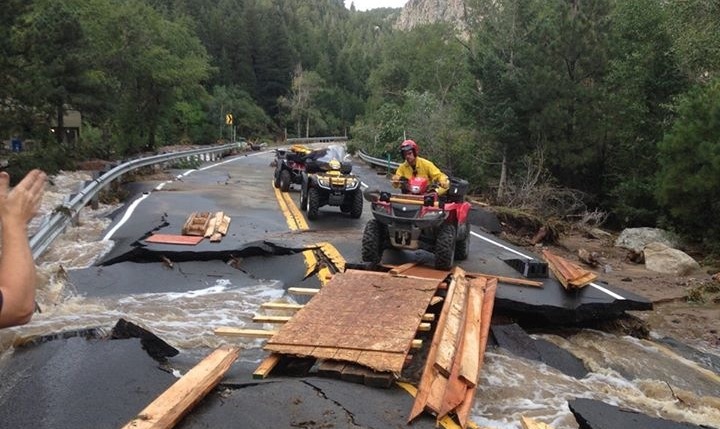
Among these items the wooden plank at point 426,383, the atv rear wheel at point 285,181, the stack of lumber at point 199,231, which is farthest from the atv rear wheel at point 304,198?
the wooden plank at point 426,383

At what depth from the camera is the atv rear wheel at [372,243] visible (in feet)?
27.5

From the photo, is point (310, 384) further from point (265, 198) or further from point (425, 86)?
point (425, 86)

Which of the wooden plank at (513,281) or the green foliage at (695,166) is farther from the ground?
the green foliage at (695,166)

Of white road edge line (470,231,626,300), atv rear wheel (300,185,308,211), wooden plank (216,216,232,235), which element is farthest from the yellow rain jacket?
atv rear wheel (300,185,308,211)

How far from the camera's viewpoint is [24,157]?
59.0 ft

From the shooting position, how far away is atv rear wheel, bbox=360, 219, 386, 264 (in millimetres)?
8375

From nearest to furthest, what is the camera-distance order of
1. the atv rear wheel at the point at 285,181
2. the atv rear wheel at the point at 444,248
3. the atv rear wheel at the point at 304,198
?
the atv rear wheel at the point at 444,248 < the atv rear wheel at the point at 304,198 < the atv rear wheel at the point at 285,181

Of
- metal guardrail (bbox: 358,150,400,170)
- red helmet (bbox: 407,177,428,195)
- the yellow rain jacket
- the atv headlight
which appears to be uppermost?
the yellow rain jacket

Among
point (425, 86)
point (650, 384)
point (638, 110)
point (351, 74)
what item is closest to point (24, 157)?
point (650, 384)

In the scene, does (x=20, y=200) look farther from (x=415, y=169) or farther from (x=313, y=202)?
(x=313, y=202)

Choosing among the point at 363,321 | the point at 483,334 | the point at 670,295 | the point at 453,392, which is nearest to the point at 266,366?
the point at 363,321

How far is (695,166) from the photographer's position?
1593cm

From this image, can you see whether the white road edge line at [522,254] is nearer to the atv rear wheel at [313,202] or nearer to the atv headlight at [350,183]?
the atv headlight at [350,183]

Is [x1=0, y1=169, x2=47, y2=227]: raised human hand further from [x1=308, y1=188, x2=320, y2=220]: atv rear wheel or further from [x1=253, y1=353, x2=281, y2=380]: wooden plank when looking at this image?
[x1=308, y1=188, x2=320, y2=220]: atv rear wheel
